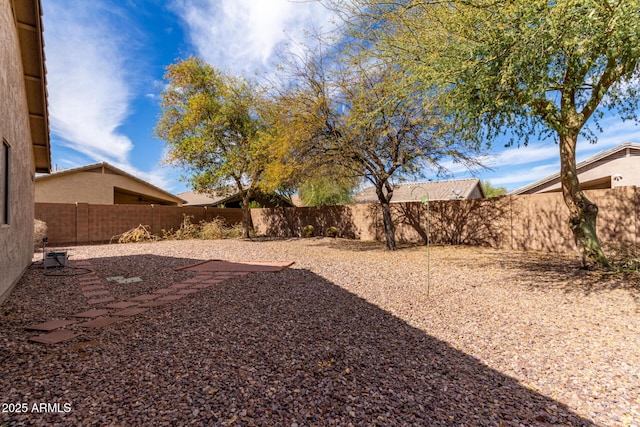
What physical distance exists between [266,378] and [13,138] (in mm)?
5850

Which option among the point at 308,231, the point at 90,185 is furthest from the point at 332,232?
the point at 90,185

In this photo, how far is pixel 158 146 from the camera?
1588 cm

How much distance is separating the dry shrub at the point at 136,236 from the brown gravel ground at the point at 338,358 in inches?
368

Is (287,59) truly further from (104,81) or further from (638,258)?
(638,258)

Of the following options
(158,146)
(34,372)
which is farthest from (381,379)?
(158,146)

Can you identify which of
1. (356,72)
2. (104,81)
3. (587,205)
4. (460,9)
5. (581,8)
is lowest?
(587,205)

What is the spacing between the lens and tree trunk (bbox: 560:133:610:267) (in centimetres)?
655

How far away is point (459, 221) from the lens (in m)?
12.0

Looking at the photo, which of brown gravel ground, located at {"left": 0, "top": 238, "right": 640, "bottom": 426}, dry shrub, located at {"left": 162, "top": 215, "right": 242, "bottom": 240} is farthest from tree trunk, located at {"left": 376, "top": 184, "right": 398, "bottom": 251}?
dry shrub, located at {"left": 162, "top": 215, "right": 242, "bottom": 240}

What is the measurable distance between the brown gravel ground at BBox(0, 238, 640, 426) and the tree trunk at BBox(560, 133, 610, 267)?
1.45 m

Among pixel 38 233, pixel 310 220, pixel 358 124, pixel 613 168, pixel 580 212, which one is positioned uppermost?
pixel 358 124

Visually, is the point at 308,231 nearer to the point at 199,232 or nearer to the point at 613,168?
the point at 199,232

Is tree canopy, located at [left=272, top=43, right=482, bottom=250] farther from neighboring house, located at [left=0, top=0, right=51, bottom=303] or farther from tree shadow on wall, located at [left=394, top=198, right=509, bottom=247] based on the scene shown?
neighboring house, located at [left=0, top=0, right=51, bottom=303]

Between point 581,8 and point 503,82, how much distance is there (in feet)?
3.69
